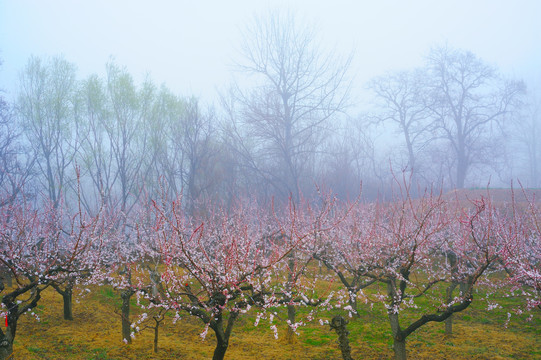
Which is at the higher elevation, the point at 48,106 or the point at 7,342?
the point at 48,106

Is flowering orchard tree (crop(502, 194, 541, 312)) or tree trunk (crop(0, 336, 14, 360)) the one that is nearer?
tree trunk (crop(0, 336, 14, 360))

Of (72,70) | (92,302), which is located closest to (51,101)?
(72,70)

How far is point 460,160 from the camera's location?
32250mm

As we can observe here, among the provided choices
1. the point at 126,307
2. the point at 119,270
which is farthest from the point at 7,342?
the point at 119,270

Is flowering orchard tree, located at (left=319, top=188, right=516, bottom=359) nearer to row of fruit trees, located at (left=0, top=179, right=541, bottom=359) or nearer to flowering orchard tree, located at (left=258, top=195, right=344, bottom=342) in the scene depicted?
row of fruit trees, located at (left=0, top=179, right=541, bottom=359)

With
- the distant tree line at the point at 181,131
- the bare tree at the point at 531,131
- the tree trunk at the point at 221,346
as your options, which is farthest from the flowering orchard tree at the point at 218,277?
the bare tree at the point at 531,131

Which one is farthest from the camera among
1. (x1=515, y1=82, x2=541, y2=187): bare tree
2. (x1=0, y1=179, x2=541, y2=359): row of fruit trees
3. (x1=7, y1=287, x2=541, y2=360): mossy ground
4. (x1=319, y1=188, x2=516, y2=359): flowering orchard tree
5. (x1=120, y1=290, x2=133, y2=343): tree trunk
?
(x1=515, y1=82, x2=541, y2=187): bare tree

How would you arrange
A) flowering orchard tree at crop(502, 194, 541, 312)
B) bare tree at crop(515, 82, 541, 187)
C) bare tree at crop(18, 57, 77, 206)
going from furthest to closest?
bare tree at crop(515, 82, 541, 187), bare tree at crop(18, 57, 77, 206), flowering orchard tree at crop(502, 194, 541, 312)

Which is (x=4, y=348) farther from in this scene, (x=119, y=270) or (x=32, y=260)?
(x=119, y=270)

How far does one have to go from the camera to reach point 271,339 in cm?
903

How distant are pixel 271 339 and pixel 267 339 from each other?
0.34 ft

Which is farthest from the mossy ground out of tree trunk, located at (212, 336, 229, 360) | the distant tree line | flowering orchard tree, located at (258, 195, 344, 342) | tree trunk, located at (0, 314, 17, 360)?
the distant tree line

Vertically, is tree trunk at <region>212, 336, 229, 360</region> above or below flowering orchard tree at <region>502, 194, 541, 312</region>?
below

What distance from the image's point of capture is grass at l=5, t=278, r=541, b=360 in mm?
7824
